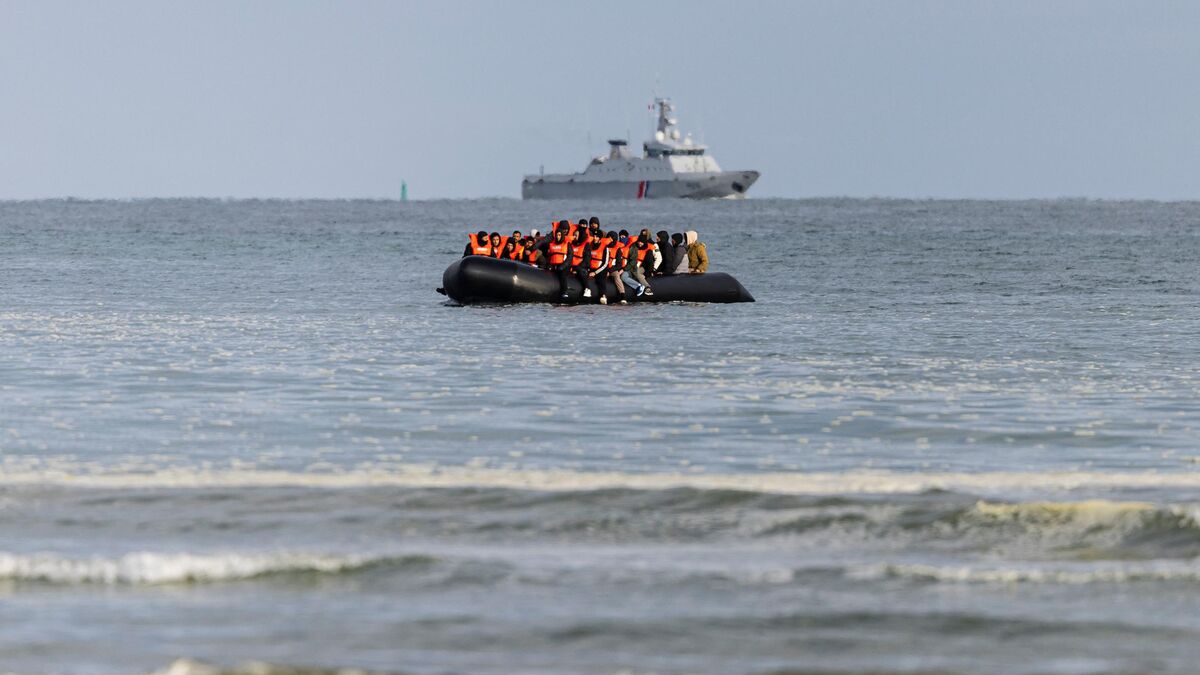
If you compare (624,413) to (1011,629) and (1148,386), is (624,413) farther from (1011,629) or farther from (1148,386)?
(1011,629)

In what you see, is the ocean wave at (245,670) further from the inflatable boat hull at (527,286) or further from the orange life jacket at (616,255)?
the orange life jacket at (616,255)

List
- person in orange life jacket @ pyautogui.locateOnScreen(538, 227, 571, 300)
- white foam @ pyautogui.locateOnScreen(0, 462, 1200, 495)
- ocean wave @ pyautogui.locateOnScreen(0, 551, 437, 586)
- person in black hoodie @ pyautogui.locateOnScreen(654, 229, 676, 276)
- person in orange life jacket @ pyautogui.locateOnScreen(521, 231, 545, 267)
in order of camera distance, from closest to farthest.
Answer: ocean wave @ pyautogui.locateOnScreen(0, 551, 437, 586) → white foam @ pyautogui.locateOnScreen(0, 462, 1200, 495) → person in orange life jacket @ pyautogui.locateOnScreen(538, 227, 571, 300) → person in orange life jacket @ pyautogui.locateOnScreen(521, 231, 545, 267) → person in black hoodie @ pyautogui.locateOnScreen(654, 229, 676, 276)

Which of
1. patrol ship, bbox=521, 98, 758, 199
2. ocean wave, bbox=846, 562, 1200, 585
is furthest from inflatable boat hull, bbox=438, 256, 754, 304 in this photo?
patrol ship, bbox=521, 98, 758, 199

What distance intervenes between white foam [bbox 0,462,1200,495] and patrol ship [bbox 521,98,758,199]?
169m

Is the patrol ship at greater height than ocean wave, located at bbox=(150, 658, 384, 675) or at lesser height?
greater

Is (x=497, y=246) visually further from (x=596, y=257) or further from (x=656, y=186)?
(x=656, y=186)

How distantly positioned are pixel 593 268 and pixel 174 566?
864 inches

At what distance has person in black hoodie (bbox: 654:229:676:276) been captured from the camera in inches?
1244

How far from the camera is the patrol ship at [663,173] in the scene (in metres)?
181

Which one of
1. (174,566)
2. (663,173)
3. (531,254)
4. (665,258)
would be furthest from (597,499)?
(663,173)

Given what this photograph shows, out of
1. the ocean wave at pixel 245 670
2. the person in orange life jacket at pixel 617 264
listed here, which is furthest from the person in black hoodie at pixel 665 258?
the ocean wave at pixel 245 670

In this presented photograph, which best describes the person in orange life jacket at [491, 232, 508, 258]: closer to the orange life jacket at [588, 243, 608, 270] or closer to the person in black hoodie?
the orange life jacket at [588, 243, 608, 270]

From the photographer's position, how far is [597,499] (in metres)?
11.5

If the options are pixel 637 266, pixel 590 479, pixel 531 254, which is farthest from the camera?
pixel 531 254
